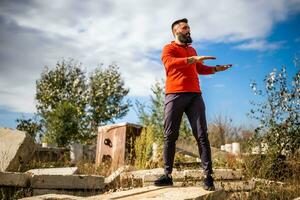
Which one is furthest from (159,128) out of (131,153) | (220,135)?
(220,135)

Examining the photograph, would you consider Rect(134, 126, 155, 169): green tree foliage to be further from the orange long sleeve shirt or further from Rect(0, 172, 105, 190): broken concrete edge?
the orange long sleeve shirt

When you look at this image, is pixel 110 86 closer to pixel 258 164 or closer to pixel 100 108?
pixel 100 108

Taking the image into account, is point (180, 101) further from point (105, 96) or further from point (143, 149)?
point (105, 96)

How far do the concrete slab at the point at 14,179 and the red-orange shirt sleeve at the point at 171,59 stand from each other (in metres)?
2.73

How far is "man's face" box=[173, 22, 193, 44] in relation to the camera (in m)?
4.48

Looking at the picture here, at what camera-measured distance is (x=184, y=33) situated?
4.49m

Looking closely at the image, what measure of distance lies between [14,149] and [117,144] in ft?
10.0

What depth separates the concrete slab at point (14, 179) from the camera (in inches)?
199

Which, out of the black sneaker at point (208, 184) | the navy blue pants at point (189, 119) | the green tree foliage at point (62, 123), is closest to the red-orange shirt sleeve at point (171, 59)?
the navy blue pants at point (189, 119)

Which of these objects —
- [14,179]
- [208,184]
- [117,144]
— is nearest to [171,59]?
[208,184]

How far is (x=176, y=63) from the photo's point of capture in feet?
13.6

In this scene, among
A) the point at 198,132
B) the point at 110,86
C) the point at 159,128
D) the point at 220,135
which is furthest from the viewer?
the point at 110,86

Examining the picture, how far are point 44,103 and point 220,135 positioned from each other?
13.5 metres

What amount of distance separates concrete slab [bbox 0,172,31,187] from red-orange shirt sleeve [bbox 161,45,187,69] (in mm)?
2732
